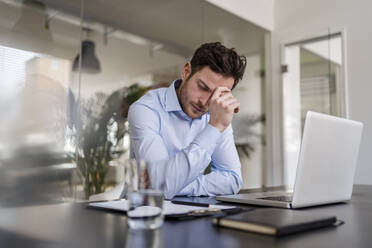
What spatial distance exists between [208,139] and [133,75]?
158 cm

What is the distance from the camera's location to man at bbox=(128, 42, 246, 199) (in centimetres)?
129

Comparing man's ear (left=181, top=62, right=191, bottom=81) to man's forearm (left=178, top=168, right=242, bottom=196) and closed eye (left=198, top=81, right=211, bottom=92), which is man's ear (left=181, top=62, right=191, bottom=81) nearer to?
closed eye (left=198, top=81, right=211, bottom=92)

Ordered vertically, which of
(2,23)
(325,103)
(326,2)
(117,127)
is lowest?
(117,127)

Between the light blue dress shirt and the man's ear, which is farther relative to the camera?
the man's ear

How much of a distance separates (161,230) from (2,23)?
6.27ft

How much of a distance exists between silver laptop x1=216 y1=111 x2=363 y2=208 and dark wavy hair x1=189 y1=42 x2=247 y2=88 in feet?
2.04

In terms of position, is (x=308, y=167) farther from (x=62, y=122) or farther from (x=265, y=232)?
(x=62, y=122)

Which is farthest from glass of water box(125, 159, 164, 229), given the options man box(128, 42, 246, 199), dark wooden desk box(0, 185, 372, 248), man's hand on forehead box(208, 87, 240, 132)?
man's hand on forehead box(208, 87, 240, 132)

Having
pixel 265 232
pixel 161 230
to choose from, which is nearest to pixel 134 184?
pixel 161 230

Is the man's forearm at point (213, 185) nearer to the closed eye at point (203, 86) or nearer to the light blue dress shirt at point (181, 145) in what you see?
the light blue dress shirt at point (181, 145)

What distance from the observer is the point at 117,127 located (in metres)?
2.62

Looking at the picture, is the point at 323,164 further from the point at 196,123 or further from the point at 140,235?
the point at 196,123

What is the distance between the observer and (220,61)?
64.0 inches

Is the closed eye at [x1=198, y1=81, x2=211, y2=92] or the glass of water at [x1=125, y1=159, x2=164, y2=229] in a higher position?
the closed eye at [x1=198, y1=81, x2=211, y2=92]
